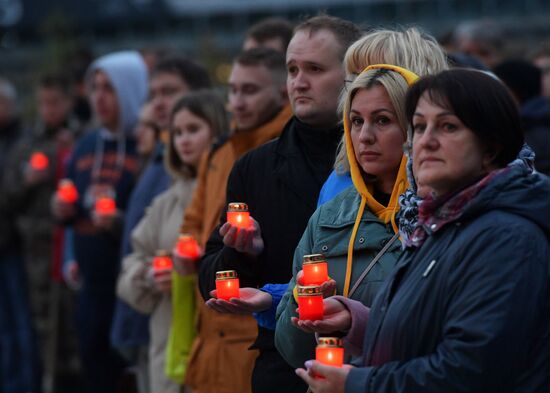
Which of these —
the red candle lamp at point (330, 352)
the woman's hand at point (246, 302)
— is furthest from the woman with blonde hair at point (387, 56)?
the red candle lamp at point (330, 352)

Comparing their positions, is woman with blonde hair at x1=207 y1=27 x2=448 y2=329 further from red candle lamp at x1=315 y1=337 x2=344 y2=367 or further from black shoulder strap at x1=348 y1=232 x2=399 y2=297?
red candle lamp at x1=315 y1=337 x2=344 y2=367

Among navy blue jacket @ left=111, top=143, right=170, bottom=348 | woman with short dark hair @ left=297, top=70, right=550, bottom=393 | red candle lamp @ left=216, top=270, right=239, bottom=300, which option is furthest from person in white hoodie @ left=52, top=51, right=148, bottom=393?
woman with short dark hair @ left=297, top=70, right=550, bottom=393

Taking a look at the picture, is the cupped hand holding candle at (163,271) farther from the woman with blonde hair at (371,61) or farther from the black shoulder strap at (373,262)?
the black shoulder strap at (373,262)

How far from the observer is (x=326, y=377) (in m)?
3.48

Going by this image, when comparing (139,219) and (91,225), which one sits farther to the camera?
(91,225)

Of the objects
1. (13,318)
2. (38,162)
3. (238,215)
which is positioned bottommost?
(13,318)

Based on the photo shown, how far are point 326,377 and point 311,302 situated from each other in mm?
388

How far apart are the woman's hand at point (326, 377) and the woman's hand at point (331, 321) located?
1.03 feet

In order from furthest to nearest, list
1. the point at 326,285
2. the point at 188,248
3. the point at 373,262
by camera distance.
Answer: the point at 188,248 → the point at 373,262 → the point at 326,285

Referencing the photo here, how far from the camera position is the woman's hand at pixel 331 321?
3.84m

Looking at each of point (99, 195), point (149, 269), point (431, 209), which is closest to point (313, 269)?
point (431, 209)

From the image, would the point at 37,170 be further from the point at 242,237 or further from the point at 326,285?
the point at 326,285

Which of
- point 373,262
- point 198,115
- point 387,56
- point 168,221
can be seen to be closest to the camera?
point 373,262

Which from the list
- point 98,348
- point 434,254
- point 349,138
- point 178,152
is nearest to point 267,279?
point 349,138
